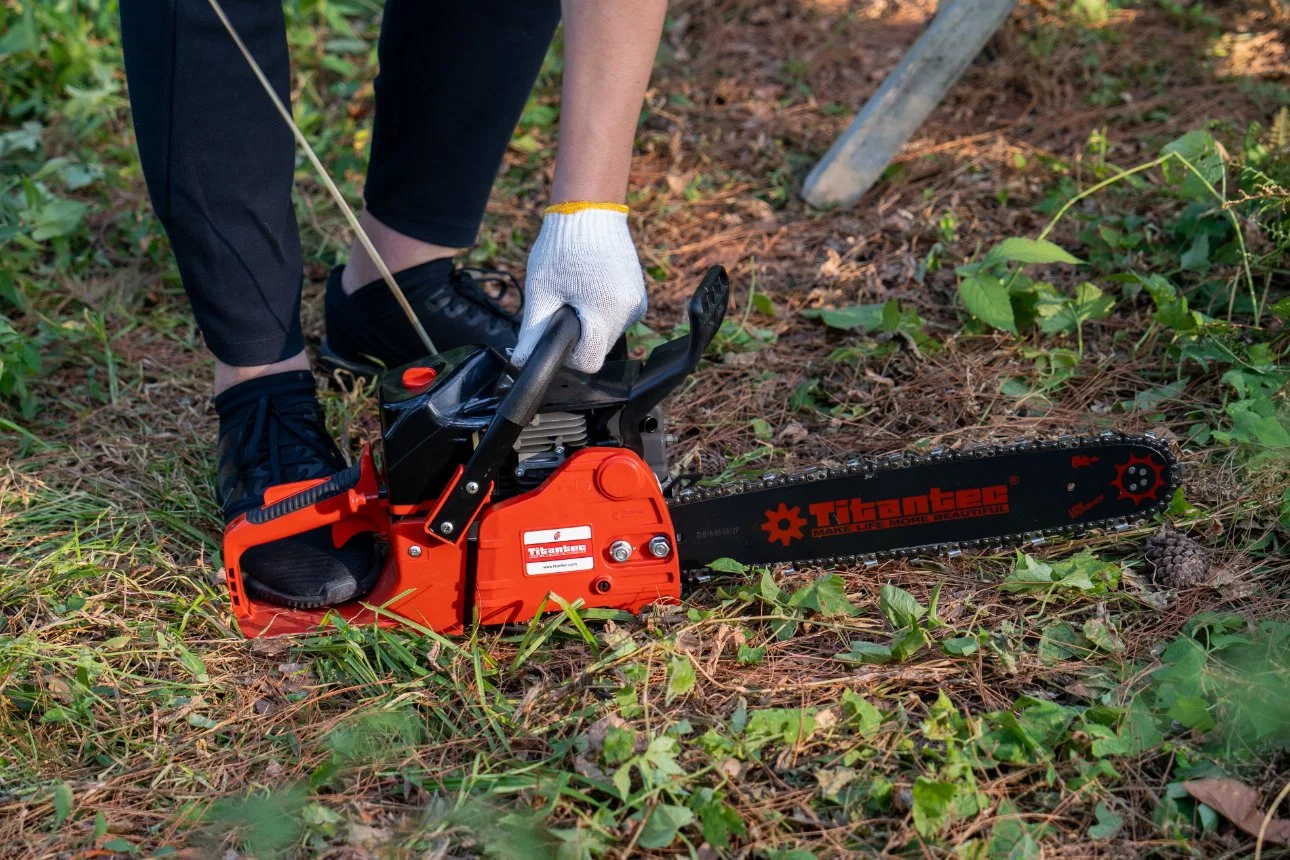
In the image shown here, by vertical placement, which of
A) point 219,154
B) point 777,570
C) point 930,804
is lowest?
point 777,570

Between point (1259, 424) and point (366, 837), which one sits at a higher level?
point (1259, 424)

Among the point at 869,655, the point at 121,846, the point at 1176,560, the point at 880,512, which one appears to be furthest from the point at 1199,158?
the point at 121,846

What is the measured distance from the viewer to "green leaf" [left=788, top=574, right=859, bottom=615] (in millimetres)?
2291

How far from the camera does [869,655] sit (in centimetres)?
216

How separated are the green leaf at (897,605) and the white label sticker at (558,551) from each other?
62cm

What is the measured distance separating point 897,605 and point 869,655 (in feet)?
0.47

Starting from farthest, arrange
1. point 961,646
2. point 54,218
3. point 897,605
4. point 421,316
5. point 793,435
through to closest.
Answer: point 54,218, point 421,316, point 793,435, point 897,605, point 961,646

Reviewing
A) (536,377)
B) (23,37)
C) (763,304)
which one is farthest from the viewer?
(23,37)

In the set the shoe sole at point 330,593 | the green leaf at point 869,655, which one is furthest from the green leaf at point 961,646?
the shoe sole at point 330,593

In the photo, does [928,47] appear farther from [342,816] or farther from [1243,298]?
[342,816]

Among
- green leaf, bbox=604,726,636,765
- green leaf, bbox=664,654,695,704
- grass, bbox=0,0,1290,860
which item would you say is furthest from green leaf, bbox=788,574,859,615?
green leaf, bbox=604,726,636,765

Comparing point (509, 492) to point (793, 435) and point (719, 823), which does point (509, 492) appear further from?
point (793, 435)

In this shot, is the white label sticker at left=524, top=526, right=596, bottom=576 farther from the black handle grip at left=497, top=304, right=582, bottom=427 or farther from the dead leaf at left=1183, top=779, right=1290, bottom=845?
the dead leaf at left=1183, top=779, right=1290, bottom=845

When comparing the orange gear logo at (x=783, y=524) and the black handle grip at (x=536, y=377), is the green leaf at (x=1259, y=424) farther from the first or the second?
the black handle grip at (x=536, y=377)
